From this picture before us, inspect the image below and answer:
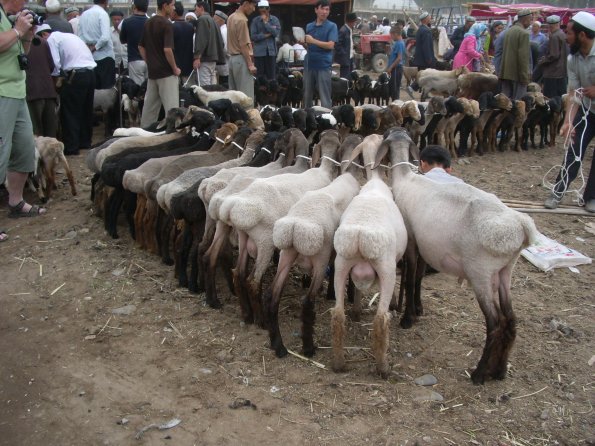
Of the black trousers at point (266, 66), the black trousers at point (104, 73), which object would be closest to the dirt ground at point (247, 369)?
the black trousers at point (104, 73)

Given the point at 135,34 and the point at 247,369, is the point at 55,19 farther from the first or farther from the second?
the point at 247,369

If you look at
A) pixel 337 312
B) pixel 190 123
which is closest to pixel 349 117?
pixel 190 123

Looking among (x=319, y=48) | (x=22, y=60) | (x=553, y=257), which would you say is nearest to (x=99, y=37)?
(x=319, y=48)

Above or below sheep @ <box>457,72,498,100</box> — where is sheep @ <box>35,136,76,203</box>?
below

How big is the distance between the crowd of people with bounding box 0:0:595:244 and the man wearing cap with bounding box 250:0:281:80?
2 cm

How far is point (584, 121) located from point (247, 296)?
5.37 meters

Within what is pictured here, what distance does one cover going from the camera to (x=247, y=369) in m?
4.05

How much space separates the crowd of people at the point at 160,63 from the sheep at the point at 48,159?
19.4 inches

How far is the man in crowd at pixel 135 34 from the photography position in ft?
33.2

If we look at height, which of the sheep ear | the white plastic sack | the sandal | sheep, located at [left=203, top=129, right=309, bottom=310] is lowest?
the white plastic sack

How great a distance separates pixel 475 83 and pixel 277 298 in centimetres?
1104

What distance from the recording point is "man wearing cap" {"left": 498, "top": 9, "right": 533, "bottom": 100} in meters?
11.4

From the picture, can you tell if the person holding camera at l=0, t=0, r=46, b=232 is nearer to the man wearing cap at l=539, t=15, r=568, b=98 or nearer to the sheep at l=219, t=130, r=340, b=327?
the sheep at l=219, t=130, r=340, b=327

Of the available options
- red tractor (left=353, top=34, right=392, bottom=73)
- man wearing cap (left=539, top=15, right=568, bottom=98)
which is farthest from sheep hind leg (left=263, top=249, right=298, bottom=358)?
red tractor (left=353, top=34, right=392, bottom=73)
